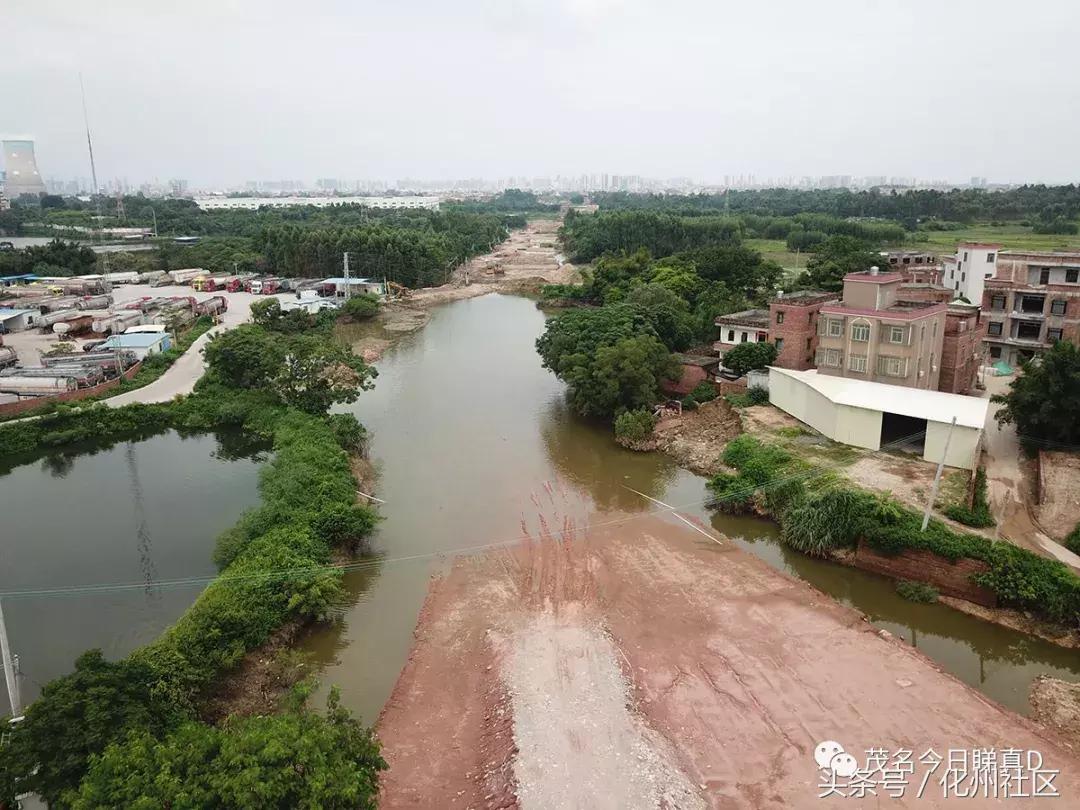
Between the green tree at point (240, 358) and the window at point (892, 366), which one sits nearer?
the window at point (892, 366)

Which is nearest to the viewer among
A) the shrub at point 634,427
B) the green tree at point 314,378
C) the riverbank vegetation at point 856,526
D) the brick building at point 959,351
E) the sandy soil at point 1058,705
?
the sandy soil at point 1058,705

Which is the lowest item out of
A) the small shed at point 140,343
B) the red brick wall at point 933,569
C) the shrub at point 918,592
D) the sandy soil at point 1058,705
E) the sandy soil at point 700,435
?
the sandy soil at point 1058,705

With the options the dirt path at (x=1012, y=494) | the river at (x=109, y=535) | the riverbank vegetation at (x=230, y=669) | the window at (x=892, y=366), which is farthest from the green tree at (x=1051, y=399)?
the river at (x=109, y=535)

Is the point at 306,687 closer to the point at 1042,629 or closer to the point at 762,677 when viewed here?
the point at 762,677

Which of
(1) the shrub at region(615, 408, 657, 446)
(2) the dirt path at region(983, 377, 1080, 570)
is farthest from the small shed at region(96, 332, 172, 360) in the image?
(2) the dirt path at region(983, 377, 1080, 570)

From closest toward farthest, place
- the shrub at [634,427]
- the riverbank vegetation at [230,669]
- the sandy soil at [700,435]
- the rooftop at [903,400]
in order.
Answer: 1. the riverbank vegetation at [230,669]
2. the rooftop at [903,400]
3. the sandy soil at [700,435]
4. the shrub at [634,427]

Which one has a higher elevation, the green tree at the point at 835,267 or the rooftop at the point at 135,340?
the green tree at the point at 835,267

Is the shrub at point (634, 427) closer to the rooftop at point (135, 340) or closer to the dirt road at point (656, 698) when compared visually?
the dirt road at point (656, 698)
